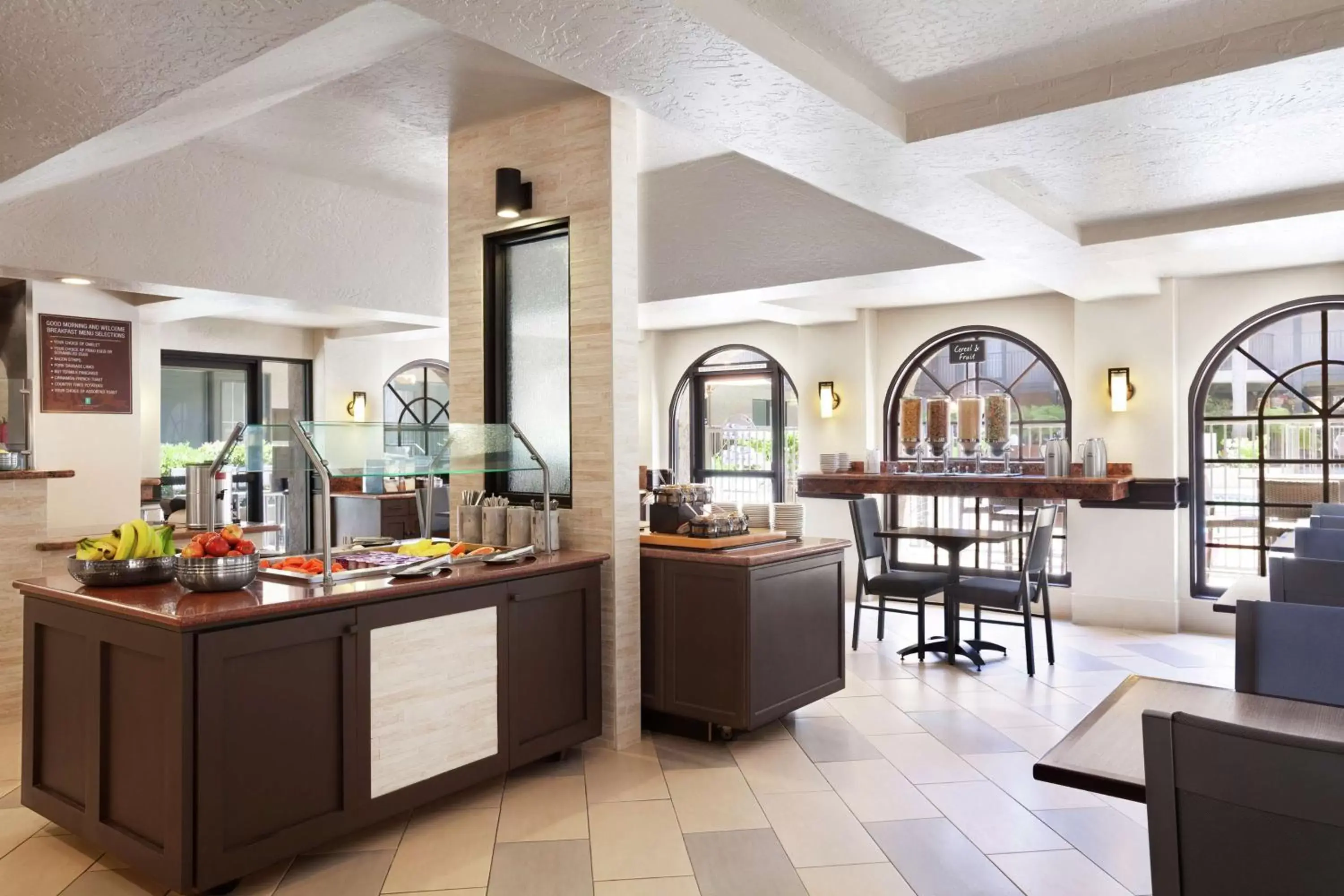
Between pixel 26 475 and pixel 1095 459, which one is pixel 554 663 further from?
pixel 1095 459

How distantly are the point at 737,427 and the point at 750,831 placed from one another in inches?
247

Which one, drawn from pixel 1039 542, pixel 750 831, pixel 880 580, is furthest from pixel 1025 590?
pixel 750 831

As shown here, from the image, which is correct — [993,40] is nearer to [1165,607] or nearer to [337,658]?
[337,658]

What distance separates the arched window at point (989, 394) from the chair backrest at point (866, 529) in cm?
74

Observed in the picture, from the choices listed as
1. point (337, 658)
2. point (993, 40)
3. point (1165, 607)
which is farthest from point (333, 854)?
point (1165, 607)

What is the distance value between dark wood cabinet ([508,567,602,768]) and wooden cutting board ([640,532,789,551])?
1.36ft

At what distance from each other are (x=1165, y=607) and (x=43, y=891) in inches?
264

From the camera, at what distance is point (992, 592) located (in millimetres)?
5387

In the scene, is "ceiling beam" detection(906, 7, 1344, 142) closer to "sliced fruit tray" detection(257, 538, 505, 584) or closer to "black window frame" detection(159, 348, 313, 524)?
"sliced fruit tray" detection(257, 538, 505, 584)

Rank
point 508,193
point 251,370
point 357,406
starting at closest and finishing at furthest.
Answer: point 508,193, point 251,370, point 357,406

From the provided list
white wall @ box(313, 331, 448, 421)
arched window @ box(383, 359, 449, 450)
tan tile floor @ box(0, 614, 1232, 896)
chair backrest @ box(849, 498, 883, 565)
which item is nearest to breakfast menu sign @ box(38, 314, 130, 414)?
white wall @ box(313, 331, 448, 421)

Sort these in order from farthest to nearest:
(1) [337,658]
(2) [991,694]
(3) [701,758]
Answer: (2) [991,694], (3) [701,758], (1) [337,658]

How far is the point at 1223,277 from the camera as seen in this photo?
6500mm

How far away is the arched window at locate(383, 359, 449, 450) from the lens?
9.61m
